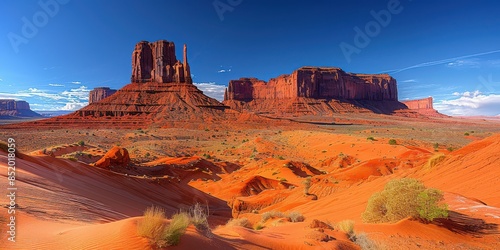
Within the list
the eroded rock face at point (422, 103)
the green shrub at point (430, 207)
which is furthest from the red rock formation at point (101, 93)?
the green shrub at point (430, 207)

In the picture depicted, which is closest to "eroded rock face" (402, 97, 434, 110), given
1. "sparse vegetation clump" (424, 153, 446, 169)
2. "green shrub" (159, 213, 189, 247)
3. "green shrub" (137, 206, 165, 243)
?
"sparse vegetation clump" (424, 153, 446, 169)

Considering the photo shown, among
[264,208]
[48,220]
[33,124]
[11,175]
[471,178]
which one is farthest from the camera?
[33,124]

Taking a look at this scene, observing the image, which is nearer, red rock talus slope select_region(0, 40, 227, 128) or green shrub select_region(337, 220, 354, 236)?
green shrub select_region(337, 220, 354, 236)

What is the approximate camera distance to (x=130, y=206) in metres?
8.94

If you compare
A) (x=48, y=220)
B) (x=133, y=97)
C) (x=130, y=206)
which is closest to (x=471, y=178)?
(x=130, y=206)

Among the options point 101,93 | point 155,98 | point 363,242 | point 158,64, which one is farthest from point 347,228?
point 101,93

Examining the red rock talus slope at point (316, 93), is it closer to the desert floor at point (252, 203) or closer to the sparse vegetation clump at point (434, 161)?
the desert floor at point (252, 203)

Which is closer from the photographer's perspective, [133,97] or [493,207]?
[493,207]

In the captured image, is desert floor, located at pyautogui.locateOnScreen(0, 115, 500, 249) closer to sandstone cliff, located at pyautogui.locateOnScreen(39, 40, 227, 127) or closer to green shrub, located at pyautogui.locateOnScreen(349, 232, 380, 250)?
green shrub, located at pyautogui.locateOnScreen(349, 232, 380, 250)

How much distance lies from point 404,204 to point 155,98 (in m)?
81.7

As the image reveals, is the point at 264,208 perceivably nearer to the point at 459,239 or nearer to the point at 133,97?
the point at 459,239

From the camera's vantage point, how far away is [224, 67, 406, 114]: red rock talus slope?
13250cm

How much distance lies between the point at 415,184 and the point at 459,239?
1641 mm

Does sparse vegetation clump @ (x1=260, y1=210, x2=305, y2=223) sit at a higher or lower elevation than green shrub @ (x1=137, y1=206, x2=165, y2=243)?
lower
